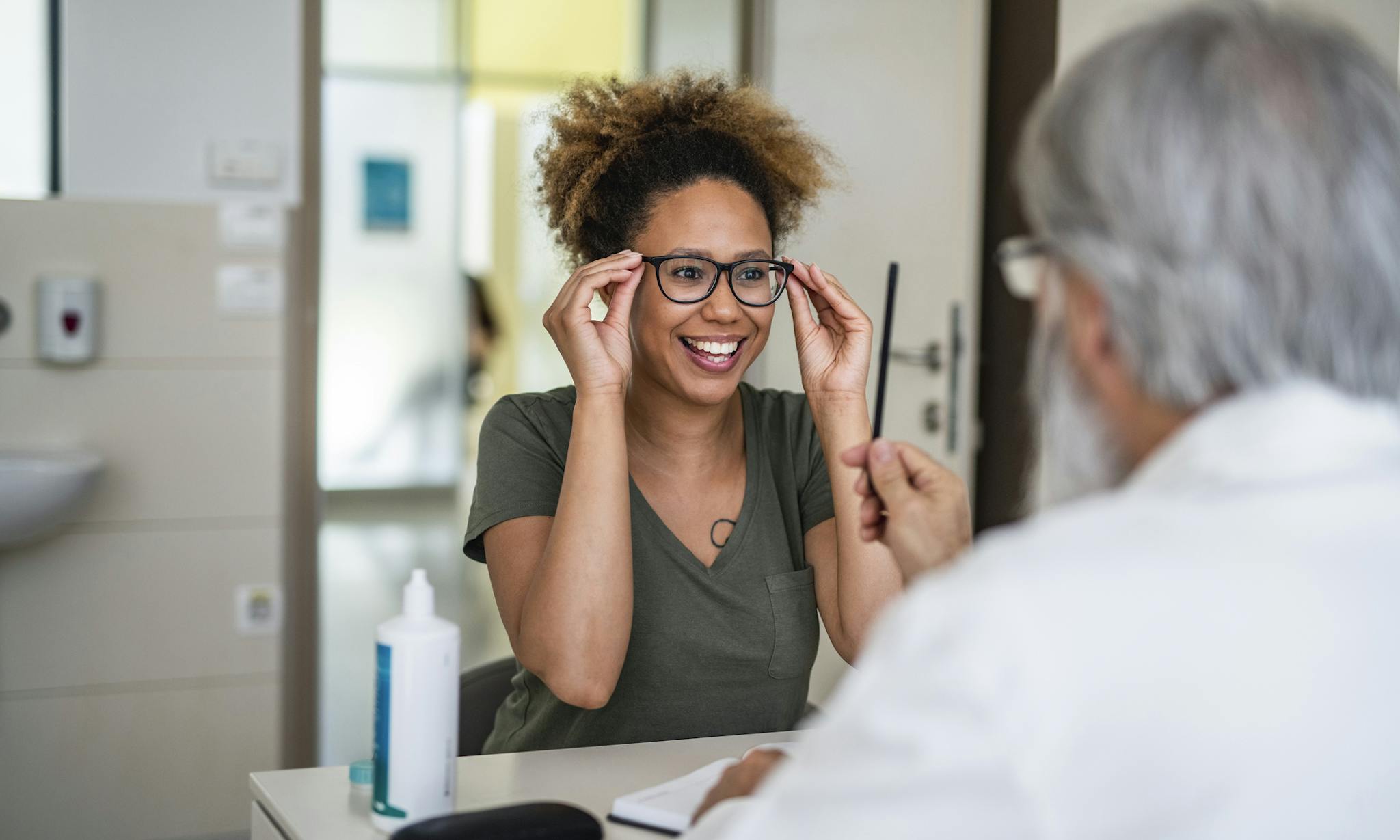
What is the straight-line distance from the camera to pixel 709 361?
162 centimetres

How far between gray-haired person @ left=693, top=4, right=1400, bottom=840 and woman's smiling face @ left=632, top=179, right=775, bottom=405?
88 centimetres

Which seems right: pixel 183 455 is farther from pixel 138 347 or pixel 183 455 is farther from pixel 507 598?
pixel 507 598

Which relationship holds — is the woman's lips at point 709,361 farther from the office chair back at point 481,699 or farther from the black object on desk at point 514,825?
the black object on desk at point 514,825

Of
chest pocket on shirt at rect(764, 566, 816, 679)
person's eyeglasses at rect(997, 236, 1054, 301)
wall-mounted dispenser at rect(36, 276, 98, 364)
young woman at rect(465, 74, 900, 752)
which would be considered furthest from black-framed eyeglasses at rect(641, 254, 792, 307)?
wall-mounted dispenser at rect(36, 276, 98, 364)

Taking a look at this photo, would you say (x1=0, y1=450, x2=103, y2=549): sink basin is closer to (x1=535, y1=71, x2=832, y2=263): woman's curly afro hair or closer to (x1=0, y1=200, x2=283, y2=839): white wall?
(x1=0, y1=200, x2=283, y2=839): white wall

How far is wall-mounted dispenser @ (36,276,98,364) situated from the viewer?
2.57 metres

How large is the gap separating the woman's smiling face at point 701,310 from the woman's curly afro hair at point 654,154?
0.03 m

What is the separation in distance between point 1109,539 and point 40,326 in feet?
8.23

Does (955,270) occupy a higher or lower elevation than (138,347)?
higher

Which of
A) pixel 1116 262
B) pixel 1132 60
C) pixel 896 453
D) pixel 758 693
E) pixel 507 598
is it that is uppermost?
pixel 1132 60

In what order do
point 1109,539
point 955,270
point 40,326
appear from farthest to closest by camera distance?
point 955,270, point 40,326, point 1109,539

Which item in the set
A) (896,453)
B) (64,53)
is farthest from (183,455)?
(896,453)

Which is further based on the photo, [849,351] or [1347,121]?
[849,351]

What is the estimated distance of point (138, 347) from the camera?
8.79 ft
